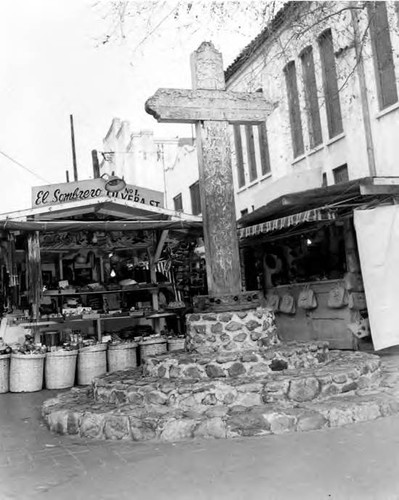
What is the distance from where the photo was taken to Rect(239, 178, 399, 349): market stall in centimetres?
1009

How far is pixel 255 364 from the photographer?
7.02 metres

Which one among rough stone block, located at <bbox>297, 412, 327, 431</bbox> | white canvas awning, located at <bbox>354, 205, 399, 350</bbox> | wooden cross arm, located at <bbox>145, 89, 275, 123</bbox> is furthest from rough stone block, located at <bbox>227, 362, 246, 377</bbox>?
white canvas awning, located at <bbox>354, 205, 399, 350</bbox>

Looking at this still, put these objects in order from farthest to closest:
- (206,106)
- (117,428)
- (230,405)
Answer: (206,106)
(230,405)
(117,428)

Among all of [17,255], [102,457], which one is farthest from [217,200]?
[17,255]

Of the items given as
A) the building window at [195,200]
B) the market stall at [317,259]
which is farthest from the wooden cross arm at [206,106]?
the building window at [195,200]

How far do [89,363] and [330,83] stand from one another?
8.90 m

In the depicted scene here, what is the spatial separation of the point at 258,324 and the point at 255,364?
706 millimetres

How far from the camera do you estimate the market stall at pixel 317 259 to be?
33.1ft

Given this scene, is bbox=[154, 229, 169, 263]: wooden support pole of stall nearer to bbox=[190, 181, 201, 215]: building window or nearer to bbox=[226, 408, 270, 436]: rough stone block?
bbox=[226, 408, 270, 436]: rough stone block

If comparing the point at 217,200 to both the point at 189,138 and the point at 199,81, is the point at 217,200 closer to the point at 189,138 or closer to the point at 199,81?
the point at 199,81

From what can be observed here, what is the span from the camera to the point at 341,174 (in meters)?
14.0

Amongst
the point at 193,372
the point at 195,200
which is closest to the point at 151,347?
the point at 193,372

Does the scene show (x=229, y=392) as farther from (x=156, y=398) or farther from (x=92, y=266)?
(x=92, y=266)

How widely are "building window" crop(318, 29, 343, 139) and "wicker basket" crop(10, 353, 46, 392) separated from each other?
9017mm
